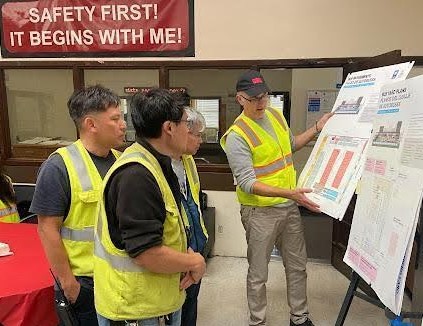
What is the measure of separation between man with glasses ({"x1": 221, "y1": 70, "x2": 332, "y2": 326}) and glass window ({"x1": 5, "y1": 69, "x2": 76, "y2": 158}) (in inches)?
97.0

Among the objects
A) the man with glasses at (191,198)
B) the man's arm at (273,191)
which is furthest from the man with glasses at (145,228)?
the man's arm at (273,191)

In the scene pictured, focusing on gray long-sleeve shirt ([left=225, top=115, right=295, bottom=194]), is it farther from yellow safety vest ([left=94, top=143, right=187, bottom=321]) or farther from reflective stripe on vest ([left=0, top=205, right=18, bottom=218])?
reflective stripe on vest ([left=0, top=205, right=18, bottom=218])

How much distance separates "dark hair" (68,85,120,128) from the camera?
152 cm

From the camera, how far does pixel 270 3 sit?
320 cm

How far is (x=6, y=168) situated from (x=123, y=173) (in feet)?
11.0

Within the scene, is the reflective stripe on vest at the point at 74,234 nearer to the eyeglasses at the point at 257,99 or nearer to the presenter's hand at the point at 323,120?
the eyeglasses at the point at 257,99

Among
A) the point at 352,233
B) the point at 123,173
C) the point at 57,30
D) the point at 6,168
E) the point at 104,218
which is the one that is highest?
the point at 57,30

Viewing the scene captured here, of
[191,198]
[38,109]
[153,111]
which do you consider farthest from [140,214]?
[38,109]

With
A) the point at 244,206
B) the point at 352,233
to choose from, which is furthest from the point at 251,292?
the point at 352,233

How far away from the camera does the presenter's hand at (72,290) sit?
4.71 feet

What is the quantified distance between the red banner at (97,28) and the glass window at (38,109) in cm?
39

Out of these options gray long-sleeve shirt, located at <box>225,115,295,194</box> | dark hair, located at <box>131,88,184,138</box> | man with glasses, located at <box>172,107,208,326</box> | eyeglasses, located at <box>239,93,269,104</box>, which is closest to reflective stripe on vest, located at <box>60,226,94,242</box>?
man with glasses, located at <box>172,107,208,326</box>

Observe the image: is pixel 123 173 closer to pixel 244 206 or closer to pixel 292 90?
pixel 244 206

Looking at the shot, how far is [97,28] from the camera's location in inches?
137
